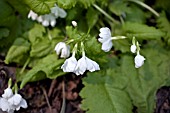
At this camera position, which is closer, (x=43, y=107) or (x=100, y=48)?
(x=100, y=48)

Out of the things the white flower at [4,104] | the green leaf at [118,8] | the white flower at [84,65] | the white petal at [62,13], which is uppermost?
the white petal at [62,13]

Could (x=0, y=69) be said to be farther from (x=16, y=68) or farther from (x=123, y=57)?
(x=123, y=57)

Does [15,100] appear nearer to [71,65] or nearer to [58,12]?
[71,65]

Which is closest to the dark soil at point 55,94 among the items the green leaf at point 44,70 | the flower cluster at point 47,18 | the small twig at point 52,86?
the small twig at point 52,86

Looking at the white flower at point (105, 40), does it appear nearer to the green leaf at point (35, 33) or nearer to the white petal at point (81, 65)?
the white petal at point (81, 65)

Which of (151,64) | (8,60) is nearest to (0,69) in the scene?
(8,60)

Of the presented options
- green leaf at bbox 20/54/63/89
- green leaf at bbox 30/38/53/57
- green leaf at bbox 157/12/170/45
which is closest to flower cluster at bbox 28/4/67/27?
green leaf at bbox 30/38/53/57

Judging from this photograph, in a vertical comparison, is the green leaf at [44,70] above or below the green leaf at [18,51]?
below
